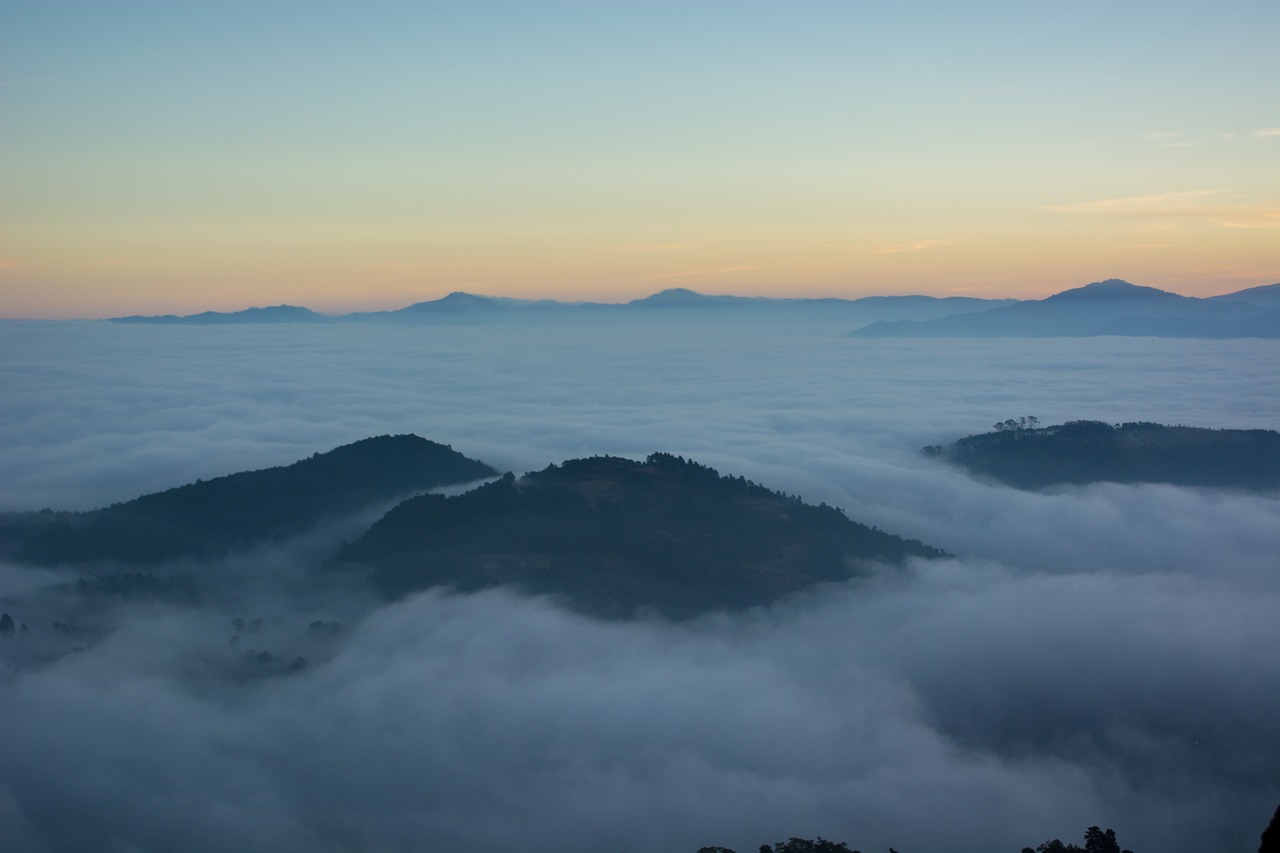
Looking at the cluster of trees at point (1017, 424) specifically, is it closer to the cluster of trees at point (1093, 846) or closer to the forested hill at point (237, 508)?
the forested hill at point (237, 508)

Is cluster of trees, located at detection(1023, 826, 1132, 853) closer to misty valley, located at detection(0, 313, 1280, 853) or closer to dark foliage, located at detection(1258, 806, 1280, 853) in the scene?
misty valley, located at detection(0, 313, 1280, 853)

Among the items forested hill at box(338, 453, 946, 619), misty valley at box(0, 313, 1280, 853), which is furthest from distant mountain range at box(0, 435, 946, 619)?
misty valley at box(0, 313, 1280, 853)

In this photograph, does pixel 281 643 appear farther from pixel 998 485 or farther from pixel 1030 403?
pixel 1030 403

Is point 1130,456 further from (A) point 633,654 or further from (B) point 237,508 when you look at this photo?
(B) point 237,508

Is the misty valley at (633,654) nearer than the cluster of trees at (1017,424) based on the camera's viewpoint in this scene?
Yes

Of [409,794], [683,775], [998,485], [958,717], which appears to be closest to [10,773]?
[409,794]

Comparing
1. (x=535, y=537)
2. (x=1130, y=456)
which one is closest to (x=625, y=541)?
(x=535, y=537)

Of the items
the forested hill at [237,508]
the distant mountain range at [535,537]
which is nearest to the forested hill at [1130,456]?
the distant mountain range at [535,537]
